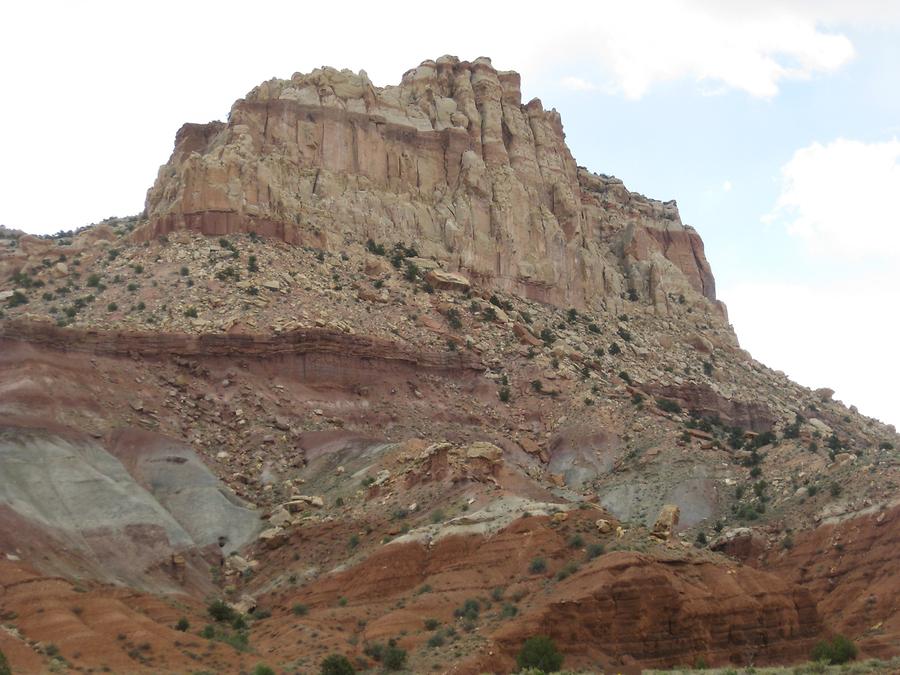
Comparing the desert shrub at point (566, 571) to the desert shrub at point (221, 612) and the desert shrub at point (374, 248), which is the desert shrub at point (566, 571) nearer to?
the desert shrub at point (221, 612)

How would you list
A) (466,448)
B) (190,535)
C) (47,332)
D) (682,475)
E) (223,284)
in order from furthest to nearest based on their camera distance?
1. (223,284)
2. (682,475)
3. (47,332)
4. (466,448)
5. (190,535)

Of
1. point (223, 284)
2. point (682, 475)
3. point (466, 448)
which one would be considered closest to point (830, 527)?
point (682, 475)

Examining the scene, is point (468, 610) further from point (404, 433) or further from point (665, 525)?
point (404, 433)

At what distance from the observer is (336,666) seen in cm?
4153

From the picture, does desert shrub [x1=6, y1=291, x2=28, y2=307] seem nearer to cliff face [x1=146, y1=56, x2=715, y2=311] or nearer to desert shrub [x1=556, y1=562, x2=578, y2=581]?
cliff face [x1=146, y1=56, x2=715, y2=311]

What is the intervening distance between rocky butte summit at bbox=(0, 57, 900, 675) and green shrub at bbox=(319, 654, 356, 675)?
0.12m

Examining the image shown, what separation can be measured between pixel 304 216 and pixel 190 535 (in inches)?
1322

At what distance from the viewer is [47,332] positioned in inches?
2500

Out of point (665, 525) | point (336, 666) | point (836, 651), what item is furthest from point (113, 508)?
point (836, 651)

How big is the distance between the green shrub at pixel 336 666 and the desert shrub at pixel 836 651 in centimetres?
1742

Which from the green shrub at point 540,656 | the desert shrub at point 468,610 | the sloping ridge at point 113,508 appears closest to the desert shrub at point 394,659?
the desert shrub at point 468,610

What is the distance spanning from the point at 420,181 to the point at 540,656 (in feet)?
187

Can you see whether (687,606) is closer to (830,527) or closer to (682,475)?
(830,527)

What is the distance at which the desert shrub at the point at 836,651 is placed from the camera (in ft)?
149
